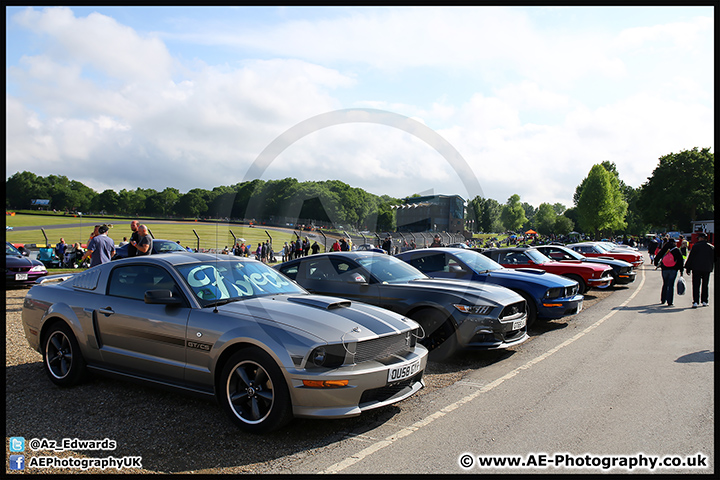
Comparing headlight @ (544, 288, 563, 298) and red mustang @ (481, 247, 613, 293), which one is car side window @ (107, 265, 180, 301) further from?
red mustang @ (481, 247, 613, 293)

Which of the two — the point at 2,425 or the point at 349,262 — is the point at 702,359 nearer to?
the point at 349,262

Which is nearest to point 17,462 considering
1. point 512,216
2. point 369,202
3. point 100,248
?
point 100,248

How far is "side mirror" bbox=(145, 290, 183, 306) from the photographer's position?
401cm

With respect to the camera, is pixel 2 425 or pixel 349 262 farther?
pixel 349 262

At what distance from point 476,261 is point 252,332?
20.6 ft

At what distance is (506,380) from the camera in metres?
5.15

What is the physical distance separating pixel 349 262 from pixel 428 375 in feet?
7.58

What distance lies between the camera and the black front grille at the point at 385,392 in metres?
3.62

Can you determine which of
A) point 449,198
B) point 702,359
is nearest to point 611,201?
point 449,198

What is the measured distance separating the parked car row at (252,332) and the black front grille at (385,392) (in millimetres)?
12

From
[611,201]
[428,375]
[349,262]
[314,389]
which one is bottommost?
[428,375]

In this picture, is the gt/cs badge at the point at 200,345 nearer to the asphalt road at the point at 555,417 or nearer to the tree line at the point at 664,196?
the asphalt road at the point at 555,417

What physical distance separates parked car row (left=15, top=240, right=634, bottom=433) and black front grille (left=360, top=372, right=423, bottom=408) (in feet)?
0.04

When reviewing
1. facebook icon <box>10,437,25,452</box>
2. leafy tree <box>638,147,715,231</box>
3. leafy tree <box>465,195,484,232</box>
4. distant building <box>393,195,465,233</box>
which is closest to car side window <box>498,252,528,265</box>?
leafy tree <box>465,195,484,232</box>
